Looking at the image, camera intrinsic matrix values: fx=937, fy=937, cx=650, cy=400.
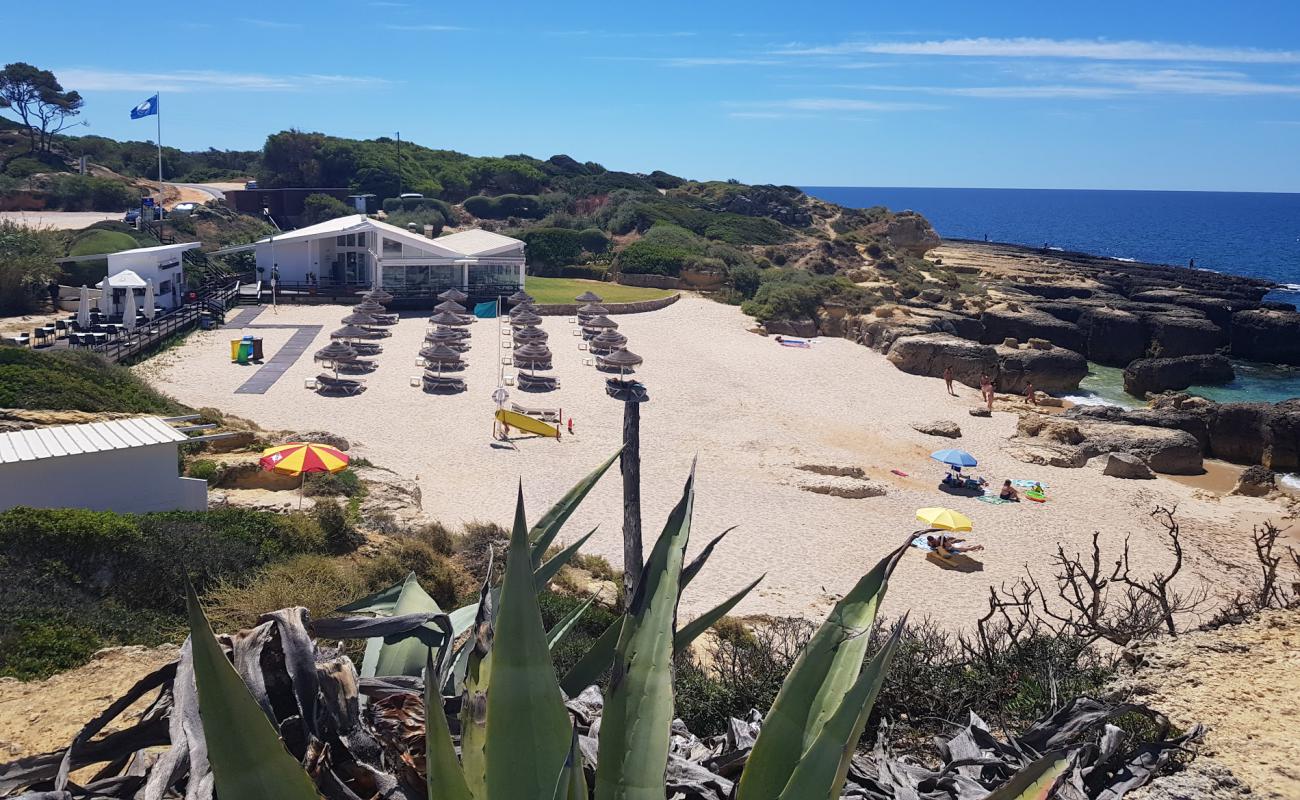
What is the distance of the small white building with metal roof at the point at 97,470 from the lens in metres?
10.5

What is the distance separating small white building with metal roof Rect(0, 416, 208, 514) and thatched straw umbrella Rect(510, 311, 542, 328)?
1790 centimetres

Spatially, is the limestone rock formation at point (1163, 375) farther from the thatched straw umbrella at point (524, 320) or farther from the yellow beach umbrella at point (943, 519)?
the thatched straw umbrella at point (524, 320)

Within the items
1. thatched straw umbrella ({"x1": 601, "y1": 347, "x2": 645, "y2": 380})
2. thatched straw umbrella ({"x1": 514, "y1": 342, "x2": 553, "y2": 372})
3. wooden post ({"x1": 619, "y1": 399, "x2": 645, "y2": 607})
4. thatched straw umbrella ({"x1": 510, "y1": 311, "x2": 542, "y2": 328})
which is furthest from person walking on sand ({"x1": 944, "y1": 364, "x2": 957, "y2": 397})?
wooden post ({"x1": 619, "y1": 399, "x2": 645, "y2": 607})

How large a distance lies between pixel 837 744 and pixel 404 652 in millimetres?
1613

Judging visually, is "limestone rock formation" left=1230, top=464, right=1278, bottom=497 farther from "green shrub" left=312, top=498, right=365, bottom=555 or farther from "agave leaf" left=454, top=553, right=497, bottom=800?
"agave leaf" left=454, top=553, right=497, bottom=800

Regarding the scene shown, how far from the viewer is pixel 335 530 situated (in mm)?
11219

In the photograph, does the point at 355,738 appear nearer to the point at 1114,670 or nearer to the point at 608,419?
the point at 1114,670

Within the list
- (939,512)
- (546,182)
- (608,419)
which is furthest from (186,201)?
(939,512)

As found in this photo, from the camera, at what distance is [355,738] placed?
225 cm

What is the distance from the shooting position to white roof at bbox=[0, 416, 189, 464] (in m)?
10.5

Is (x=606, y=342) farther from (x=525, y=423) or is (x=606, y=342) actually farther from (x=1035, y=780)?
(x=1035, y=780)

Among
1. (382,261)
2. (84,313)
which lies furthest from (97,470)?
(382,261)

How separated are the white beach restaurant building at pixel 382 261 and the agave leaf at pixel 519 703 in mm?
33936

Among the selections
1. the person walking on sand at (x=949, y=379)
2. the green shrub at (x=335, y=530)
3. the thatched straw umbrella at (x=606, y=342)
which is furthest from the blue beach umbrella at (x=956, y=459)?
the green shrub at (x=335, y=530)
